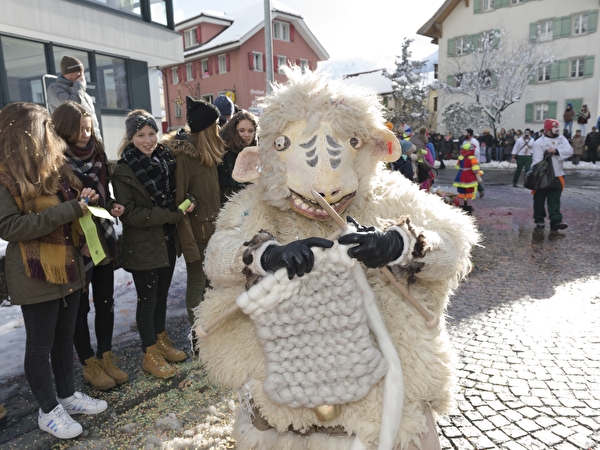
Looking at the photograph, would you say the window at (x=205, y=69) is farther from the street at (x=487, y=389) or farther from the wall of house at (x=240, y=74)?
the street at (x=487, y=389)

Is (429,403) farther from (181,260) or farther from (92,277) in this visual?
(181,260)

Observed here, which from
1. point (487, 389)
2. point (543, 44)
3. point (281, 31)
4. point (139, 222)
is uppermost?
point (281, 31)

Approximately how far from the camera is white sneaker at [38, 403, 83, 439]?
7.84 ft

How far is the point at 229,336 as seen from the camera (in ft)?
6.06

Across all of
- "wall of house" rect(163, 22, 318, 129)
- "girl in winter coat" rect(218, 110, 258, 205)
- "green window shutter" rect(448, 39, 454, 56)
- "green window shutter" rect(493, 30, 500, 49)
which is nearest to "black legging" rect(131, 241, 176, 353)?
"girl in winter coat" rect(218, 110, 258, 205)

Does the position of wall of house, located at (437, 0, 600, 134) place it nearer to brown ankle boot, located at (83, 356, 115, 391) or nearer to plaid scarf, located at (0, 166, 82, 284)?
brown ankle boot, located at (83, 356, 115, 391)

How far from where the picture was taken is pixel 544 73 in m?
24.6

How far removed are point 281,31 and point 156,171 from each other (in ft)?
92.3

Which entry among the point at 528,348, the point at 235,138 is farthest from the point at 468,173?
the point at 235,138

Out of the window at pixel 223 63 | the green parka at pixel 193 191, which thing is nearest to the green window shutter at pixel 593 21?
the window at pixel 223 63

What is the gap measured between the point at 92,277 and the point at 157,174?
0.83 metres

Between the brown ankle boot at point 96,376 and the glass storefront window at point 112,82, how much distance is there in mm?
10531

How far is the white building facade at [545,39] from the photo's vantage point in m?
23.1

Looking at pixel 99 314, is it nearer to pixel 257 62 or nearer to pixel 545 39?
pixel 257 62
